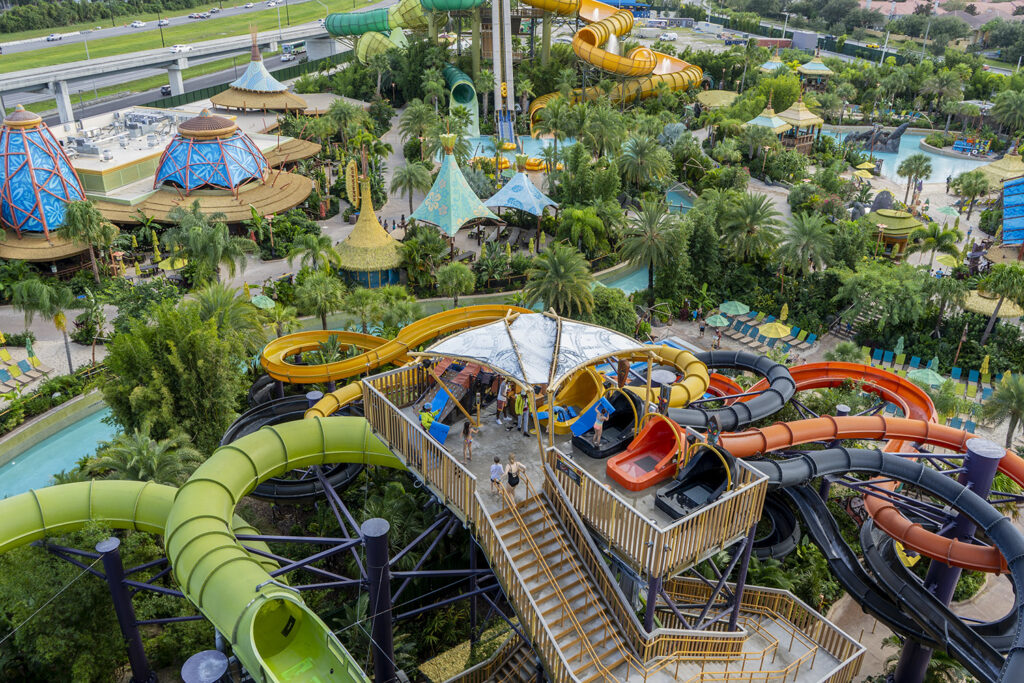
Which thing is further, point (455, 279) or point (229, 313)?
point (455, 279)

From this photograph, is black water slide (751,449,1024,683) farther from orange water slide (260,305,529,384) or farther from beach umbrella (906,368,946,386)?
beach umbrella (906,368,946,386)

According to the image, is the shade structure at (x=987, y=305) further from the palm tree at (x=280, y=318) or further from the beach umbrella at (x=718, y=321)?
the palm tree at (x=280, y=318)

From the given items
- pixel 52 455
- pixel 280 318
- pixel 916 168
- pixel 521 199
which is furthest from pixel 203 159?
pixel 916 168

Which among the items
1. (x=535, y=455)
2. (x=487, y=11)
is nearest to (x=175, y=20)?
(x=487, y=11)

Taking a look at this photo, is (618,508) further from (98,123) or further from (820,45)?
(820,45)

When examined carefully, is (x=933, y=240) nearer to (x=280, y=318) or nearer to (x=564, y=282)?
(x=564, y=282)

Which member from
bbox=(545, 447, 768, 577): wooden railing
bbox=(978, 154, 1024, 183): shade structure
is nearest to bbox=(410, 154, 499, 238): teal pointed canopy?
bbox=(545, 447, 768, 577): wooden railing
